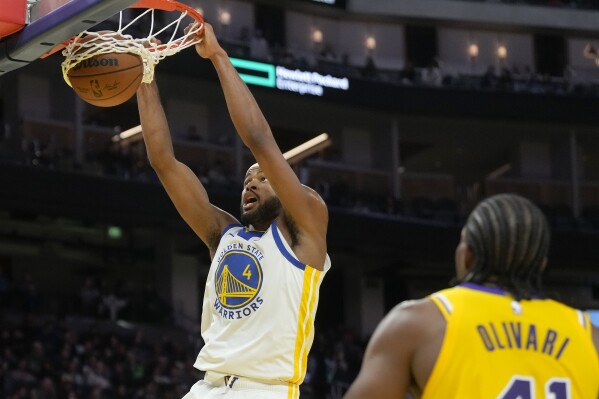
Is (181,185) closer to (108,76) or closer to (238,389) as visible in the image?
(108,76)

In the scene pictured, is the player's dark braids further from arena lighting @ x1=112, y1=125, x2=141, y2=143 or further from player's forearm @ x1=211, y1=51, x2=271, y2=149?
arena lighting @ x1=112, y1=125, x2=141, y2=143

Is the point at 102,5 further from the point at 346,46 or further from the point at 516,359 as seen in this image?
the point at 346,46

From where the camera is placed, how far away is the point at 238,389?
4945 mm

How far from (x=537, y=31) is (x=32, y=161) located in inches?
658

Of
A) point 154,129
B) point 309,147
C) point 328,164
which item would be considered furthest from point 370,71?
point 154,129

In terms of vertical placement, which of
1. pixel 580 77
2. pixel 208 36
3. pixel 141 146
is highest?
pixel 580 77

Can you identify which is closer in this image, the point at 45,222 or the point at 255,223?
the point at 255,223

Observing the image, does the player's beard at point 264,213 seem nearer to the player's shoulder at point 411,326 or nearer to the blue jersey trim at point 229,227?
the blue jersey trim at point 229,227

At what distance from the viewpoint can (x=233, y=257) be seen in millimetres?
5117

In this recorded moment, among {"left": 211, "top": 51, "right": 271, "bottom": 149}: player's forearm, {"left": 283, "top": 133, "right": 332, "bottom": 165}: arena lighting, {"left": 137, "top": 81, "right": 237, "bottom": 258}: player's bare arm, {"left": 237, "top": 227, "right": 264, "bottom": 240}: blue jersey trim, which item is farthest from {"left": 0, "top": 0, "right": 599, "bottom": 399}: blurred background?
{"left": 211, "top": 51, "right": 271, "bottom": 149}: player's forearm

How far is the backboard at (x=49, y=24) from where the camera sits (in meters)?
5.46

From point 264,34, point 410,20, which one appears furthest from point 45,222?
point 410,20

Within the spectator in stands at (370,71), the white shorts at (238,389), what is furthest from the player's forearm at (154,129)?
the spectator in stands at (370,71)

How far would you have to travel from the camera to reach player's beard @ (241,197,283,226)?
17.3ft
